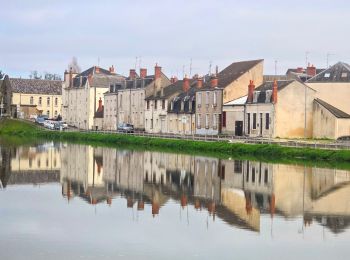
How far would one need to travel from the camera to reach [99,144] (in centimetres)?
7294

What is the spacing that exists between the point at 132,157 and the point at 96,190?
20.4m

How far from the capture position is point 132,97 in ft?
286

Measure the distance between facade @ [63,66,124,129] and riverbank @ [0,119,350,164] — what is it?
7957mm

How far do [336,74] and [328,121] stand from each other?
713cm

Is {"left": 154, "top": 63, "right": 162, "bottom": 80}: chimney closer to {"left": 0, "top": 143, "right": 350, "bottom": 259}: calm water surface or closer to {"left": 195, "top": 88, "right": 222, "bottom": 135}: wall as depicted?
{"left": 195, "top": 88, "right": 222, "bottom": 135}: wall

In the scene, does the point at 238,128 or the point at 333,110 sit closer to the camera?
the point at 333,110

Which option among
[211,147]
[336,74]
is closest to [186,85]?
[336,74]

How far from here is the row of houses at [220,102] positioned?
60.2 metres

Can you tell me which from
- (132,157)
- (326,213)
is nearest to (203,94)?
(132,157)

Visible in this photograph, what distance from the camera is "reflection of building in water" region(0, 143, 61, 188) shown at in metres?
37.6

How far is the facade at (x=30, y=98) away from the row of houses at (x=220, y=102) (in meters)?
12.3

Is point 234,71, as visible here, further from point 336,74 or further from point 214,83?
point 336,74

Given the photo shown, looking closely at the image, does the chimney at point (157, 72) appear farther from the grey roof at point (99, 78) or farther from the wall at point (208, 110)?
the grey roof at point (99, 78)

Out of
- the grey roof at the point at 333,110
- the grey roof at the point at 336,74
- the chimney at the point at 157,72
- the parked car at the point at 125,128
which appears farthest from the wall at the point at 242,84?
the parked car at the point at 125,128
